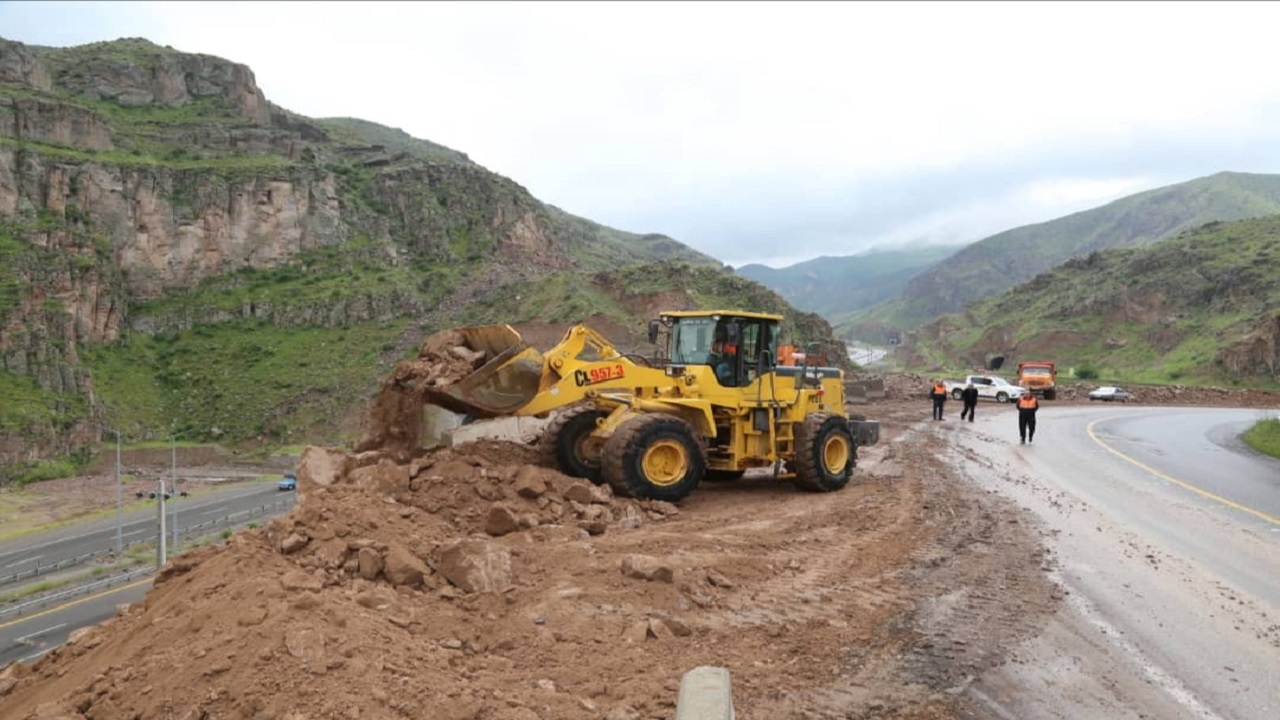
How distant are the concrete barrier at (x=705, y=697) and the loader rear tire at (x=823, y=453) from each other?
895 cm

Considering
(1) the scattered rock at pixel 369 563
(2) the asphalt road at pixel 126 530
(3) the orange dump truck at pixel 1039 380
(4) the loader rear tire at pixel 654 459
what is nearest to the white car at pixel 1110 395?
(3) the orange dump truck at pixel 1039 380

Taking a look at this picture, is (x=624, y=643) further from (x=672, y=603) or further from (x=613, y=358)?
(x=613, y=358)

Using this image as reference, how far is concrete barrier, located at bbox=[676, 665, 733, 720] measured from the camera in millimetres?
2947

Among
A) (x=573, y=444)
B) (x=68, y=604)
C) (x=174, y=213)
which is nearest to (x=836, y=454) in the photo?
(x=573, y=444)

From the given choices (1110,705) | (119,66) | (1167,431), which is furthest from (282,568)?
(119,66)

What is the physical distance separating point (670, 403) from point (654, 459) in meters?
1.01

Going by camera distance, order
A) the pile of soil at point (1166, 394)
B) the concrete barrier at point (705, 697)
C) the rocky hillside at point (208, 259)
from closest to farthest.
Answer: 1. the concrete barrier at point (705, 697)
2. the pile of soil at point (1166, 394)
3. the rocky hillside at point (208, 259)

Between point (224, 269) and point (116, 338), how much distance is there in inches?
423

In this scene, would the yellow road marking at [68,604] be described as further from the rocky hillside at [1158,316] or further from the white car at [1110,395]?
the rocky hillside at [1158,316]

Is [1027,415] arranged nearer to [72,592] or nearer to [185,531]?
[72,592]

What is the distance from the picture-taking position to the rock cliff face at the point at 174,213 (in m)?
60.9

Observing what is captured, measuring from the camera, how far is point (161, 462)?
57.4 m

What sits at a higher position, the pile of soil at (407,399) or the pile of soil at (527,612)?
the pile of soil at (407,399)

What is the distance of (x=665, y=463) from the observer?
10602mm
